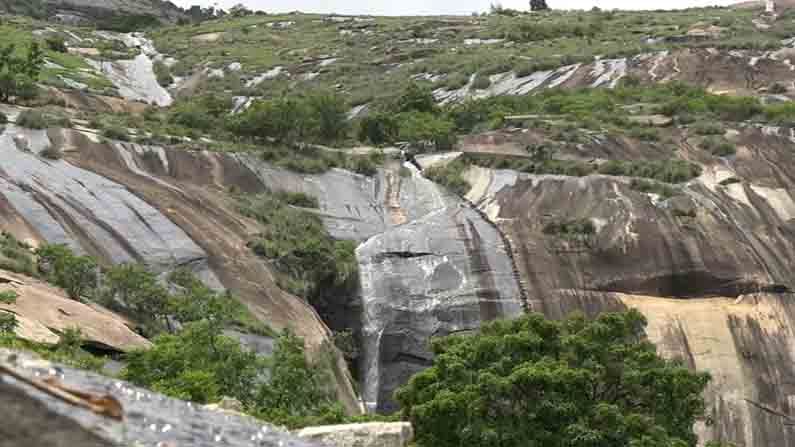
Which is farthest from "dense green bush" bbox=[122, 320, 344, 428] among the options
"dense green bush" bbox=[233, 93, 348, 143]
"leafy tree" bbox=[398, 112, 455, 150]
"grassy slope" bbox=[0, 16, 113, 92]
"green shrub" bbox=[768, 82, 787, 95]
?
"green shrub" bbox=[768, 82, 787, 95]

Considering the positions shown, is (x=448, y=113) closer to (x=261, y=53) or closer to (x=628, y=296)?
(x=628, y=296)

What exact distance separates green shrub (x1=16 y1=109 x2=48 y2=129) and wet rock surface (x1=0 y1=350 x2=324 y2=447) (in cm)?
4158

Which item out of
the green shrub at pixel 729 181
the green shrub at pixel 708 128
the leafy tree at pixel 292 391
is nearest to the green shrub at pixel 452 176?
the green shrub at pixel 729 181

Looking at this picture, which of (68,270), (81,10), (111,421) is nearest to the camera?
(111,421)

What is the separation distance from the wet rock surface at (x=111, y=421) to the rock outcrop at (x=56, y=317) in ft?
60.3

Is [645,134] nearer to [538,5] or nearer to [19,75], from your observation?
[19,75]

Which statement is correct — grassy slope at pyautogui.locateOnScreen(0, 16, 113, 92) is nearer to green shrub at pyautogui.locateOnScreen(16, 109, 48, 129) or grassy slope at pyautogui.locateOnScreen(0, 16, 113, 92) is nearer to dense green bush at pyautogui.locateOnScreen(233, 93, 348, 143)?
dense green bush at pyautogui.locateOnScreen(233, 93, 348, 143)

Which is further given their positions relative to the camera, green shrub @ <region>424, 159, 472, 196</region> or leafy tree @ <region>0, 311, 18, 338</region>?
green shrub @ <region>424, 159, 472, 196</region>

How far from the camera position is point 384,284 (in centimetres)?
4462

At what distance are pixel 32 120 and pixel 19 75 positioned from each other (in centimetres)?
1246

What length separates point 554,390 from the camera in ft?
81.3

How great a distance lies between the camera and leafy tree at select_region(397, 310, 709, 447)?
Result: 24.3 metres

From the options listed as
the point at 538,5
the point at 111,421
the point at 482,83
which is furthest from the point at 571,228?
the point at 538,5

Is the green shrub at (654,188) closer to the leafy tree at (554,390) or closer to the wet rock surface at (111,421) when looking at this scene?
the leafy tree at (554,390)
